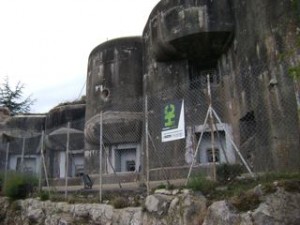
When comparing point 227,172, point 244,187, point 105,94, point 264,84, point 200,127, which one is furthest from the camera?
point 105,94

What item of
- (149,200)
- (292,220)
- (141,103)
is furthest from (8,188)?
(292,220)

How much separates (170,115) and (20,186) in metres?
8.17

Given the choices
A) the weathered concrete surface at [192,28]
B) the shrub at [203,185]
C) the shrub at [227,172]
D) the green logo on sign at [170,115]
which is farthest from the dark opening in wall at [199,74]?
the shrub at [203,185]

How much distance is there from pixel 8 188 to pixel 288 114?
11.2m

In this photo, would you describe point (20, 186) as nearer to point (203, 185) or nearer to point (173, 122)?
point (173, 122)

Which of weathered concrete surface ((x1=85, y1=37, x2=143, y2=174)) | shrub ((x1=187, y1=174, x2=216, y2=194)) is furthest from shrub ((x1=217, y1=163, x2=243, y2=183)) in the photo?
weathered concrete surface ((x1=85, y1=37, x2=143, y2=174))

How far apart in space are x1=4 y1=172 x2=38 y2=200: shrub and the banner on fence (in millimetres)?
7658

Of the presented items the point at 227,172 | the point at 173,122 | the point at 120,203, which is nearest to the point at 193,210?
the point at 227,172

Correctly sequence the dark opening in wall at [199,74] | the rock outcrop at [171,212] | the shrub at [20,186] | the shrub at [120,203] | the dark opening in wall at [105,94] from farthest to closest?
the dark opening in wall at [105,94], the dark opening in wall at [199,74], the shrub at [20,186], the shrub at [120,203], the rock outcrop at [171,212]

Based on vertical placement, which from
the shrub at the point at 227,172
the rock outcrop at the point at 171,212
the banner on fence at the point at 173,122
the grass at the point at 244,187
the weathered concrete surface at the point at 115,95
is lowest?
the rock outcrop at the point at 171,212

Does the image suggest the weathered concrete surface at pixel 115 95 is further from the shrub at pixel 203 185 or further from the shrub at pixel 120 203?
the shrub at pixel 203 185

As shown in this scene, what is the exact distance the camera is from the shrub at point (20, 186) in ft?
48.9

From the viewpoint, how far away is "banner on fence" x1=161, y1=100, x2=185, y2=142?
9.45 m

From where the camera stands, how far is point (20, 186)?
14.9 metres
